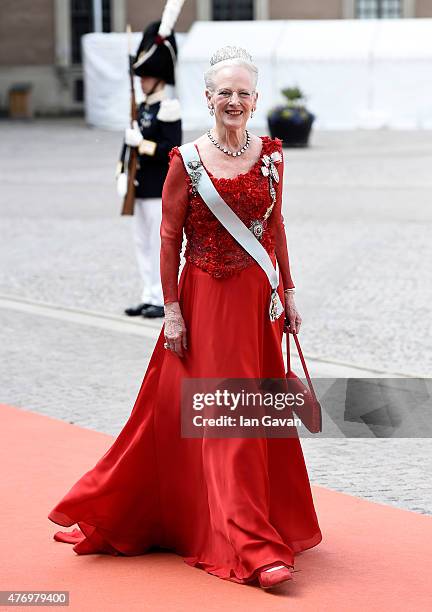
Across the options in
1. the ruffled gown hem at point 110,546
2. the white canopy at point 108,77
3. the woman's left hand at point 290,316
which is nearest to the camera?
the ruffled gown hem at point 110,546

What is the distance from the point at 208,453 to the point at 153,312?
208 inches

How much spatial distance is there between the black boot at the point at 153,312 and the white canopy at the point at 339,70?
69.6 feet

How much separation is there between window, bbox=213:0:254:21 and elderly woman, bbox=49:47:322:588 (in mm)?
34504

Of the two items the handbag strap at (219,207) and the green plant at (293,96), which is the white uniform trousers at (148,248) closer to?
the handbag strap at (219,207)

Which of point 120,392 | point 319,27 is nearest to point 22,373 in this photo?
point 120,392

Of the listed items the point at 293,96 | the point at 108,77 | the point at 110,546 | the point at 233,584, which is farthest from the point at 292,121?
the point at 233,584

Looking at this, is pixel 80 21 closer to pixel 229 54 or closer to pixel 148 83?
pixel 148 83

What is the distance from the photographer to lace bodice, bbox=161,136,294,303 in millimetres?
4781

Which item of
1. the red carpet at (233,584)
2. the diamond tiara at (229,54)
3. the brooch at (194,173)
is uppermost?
the diamond tiara at (229,54)

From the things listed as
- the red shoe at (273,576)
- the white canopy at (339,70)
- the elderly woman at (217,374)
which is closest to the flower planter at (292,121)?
the white canopy at (339,70)

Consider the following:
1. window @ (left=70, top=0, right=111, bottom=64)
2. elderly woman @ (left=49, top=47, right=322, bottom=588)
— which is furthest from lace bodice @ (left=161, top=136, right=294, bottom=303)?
window @ (left=70, top=0, right=111, bottom=64)

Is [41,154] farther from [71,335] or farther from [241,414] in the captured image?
[241,414]

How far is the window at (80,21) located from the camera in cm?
3950

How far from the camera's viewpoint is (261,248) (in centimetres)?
482
